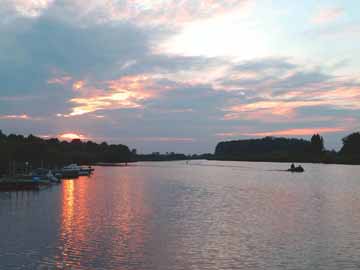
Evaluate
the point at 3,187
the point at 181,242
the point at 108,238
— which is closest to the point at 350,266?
the point at 181,242

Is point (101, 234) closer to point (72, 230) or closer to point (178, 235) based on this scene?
point (72, 230)

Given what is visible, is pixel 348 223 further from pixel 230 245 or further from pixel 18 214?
pixel 18 214

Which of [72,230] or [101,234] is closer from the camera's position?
[101,234]

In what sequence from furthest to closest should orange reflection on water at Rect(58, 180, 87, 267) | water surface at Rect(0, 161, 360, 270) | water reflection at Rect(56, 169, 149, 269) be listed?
orange reflection on water at Rect(58, 180, 87, 267), water reflection at Rect(56, 169, 149, 269), water surface at Rect(0, 161, 360, 270)

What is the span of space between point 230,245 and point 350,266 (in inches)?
249

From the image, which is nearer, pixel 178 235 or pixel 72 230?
pixel 178 235

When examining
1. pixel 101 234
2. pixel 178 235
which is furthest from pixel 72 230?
pixel 178 235

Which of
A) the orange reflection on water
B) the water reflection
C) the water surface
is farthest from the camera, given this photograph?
the orange reflection on water

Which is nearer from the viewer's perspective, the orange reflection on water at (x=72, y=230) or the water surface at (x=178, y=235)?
the water surface at (x=178, y=235)

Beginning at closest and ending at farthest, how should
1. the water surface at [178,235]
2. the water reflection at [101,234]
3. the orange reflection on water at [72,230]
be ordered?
the water surface at [178,235] → the water reflection at [101,234] → the orange reflection on water at [72,230]

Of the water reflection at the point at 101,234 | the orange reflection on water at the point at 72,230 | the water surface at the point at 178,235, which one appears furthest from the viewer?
the orange reflection on water at the point at 72,230

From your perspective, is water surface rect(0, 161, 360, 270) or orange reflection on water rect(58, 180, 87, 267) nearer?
water surface rect(0, 161, 360, 270)

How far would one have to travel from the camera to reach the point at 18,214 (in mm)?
35156

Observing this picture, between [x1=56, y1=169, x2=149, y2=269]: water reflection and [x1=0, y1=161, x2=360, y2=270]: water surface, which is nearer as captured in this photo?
[x1=0, y1=161, x2=360, y2=270]: water surface
